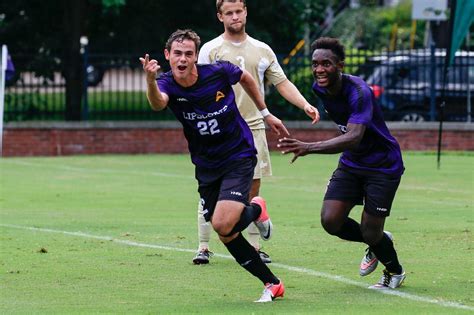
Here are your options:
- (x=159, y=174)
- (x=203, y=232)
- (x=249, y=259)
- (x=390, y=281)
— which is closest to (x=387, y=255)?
(x=390, y=281)

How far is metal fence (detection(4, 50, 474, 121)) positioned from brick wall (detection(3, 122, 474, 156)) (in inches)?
41.4

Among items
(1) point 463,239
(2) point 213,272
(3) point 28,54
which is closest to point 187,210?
(1) point 463,239

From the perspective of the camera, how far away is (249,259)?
8312mm

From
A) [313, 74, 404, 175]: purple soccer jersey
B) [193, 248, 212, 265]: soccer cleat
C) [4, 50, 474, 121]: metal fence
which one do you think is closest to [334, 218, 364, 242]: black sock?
[313, 74, 404, 175]: purple soccer jersey

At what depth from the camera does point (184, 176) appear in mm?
19797

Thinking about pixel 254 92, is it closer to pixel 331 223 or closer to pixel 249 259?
pixel 331 223

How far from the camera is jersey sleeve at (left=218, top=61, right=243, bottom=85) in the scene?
892 centimetres

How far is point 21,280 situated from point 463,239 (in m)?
4.45

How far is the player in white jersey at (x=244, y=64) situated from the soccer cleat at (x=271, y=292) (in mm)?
2007

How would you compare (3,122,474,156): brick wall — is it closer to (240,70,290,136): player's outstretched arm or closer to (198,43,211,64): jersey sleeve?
(198,43,211,64): jersey sleeve

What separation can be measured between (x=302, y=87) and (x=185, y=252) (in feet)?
49.9

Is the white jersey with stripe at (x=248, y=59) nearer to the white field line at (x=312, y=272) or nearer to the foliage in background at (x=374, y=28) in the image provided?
the white field line at (x=312, y=272)

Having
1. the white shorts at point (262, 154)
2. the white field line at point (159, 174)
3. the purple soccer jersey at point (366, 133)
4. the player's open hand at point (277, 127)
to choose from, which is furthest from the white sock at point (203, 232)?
the white field line at point (159, 174)

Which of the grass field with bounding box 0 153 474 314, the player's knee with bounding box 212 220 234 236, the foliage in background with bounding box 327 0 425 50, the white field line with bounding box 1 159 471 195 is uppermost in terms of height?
the foliage in background with bounding box 327 0 425 50
